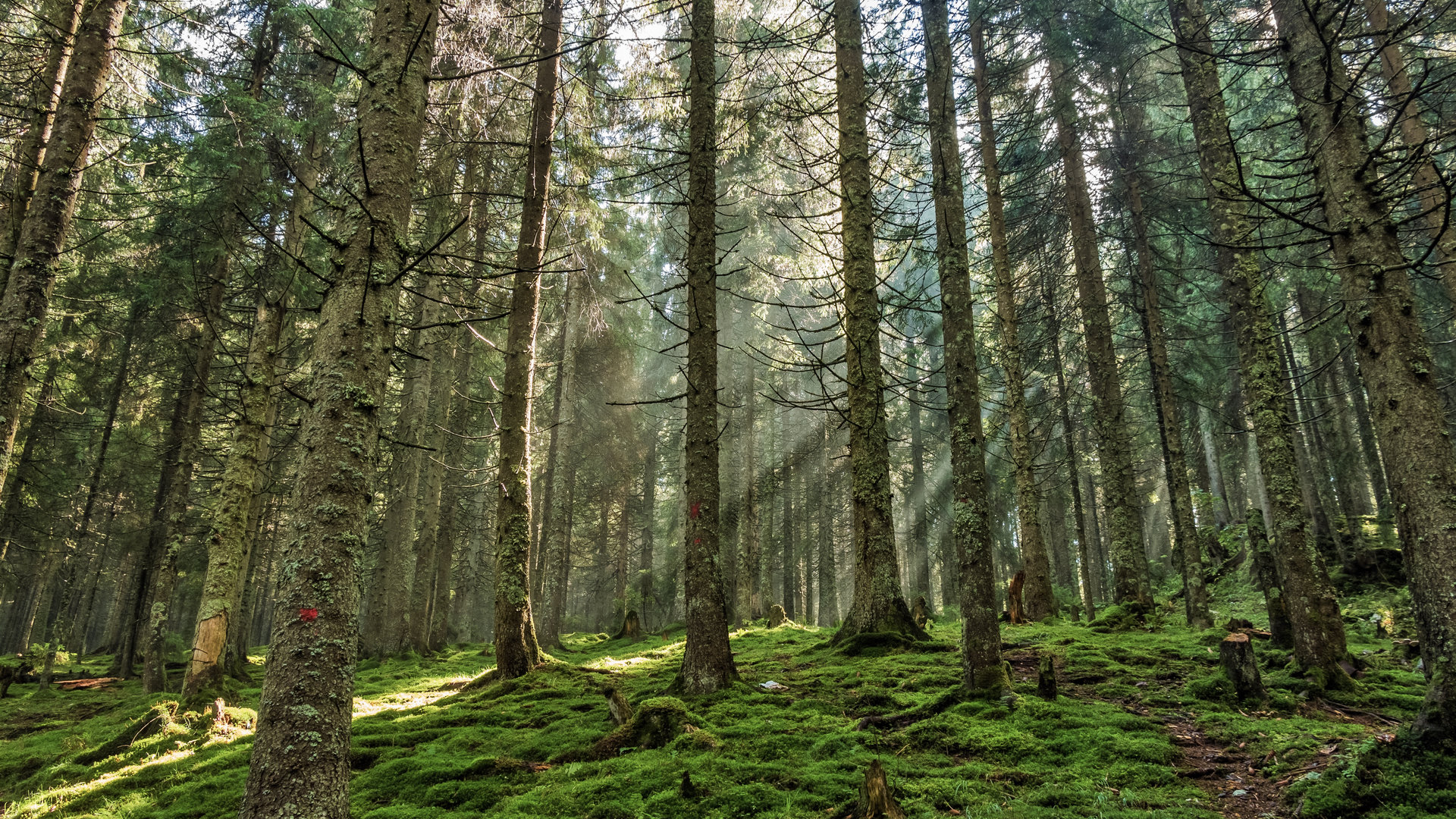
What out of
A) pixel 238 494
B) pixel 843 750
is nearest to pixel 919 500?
pixel 843 750

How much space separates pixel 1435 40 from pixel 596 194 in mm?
18997

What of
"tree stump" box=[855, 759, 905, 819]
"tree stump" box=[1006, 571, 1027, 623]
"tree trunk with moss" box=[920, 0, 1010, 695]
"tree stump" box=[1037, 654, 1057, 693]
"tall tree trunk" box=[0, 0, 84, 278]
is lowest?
"tree stump" box=[855, 759, 905, 819]

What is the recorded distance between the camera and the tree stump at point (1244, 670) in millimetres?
5777

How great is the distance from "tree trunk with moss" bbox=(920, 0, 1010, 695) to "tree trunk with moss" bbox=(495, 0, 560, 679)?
4.84 metres

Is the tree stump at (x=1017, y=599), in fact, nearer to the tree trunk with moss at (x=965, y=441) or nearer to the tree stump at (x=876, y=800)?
the tree trunk with moss at (x=965, y=441)

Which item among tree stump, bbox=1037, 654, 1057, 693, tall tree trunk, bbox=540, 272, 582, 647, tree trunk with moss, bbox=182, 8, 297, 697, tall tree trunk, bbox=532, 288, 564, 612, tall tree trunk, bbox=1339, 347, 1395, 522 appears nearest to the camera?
tree stump, bbox=1037, 654, 1057, 693

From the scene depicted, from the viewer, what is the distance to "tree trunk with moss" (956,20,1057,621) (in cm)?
1202

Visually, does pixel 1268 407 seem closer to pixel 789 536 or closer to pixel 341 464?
pixel 341 464

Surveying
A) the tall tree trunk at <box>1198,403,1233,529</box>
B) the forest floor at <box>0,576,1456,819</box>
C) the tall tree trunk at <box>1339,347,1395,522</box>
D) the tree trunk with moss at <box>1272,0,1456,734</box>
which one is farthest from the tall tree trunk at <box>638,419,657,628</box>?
the tall tree trunk at <box>1339,347,1395,522</box>

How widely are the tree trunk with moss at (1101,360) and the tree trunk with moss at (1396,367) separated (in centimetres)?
745

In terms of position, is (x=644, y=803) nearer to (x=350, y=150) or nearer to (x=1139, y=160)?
(x=350, y=150)

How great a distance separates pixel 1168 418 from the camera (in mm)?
11445

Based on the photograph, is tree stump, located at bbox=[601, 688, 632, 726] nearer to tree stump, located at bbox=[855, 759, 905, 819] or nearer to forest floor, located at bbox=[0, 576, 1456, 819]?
forest floor, located at bbox=[0, 576, 1456, 819]

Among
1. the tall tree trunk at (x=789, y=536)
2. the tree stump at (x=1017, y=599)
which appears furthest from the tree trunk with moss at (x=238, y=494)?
the tall tree trunk at (x=789, y=536)
